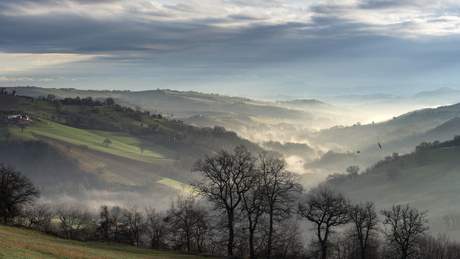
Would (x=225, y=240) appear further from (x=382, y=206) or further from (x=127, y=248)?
(x=382, y=206)

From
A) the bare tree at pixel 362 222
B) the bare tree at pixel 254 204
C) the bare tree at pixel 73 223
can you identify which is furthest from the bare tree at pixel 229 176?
the bare tree at pixel 73 223

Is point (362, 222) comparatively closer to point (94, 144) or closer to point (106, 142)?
point (94, 144)

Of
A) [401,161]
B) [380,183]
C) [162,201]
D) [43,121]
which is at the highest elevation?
[43,121]

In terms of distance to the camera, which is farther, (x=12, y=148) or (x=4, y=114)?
(x=4, y=114)

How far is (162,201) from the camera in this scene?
168625mm

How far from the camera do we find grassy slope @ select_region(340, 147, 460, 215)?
122 m

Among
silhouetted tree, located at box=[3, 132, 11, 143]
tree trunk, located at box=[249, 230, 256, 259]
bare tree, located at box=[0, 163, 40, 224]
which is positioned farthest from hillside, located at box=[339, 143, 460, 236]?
silhouetted tree, located at box=[3, 132, 11, 143]

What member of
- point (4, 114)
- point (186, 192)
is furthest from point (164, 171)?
point (4, 114)

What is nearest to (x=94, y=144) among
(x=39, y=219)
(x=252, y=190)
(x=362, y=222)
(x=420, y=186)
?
(x=39, y=219)

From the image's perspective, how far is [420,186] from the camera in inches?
5487

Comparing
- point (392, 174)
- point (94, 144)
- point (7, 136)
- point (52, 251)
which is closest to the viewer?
point (52, 251)

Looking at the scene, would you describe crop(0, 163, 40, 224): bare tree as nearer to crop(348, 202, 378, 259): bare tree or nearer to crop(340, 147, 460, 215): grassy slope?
crop(348, 202, 378, 259): bare tree

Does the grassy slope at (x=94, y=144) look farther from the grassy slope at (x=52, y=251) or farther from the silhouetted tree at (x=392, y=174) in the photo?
the grassy slope at (x=52, y=251)

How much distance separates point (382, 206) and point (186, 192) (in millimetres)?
96676
